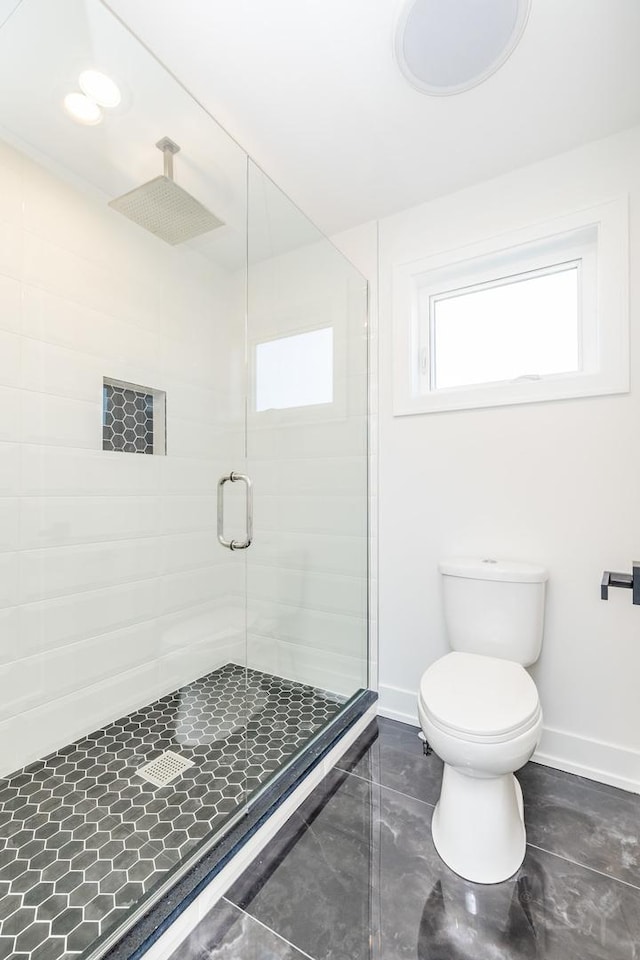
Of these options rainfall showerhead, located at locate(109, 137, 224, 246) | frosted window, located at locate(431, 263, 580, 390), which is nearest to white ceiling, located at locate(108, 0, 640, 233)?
rainfall showerhead, located at locate(109, 137, 224, 246)

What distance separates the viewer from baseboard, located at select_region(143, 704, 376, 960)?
0.98 metres

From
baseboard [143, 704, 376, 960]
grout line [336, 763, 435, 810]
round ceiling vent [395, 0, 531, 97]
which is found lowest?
grout line [336, 763, 435, 810]

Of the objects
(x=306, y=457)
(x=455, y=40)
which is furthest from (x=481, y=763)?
(x=455, y=40)

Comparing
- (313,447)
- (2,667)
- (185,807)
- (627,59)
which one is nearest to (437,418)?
(313,447)

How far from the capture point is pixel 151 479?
207cm

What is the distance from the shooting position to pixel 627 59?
131 centimetres

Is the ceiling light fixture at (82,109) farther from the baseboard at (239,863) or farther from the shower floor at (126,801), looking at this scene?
the baseboard at (239,863)

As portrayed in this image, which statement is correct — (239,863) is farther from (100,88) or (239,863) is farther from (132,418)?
(100,88)

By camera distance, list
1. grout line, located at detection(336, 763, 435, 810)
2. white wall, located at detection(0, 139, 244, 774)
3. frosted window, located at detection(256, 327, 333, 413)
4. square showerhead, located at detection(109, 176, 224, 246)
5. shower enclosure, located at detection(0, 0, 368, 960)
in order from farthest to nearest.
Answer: frosted window, located at detection(256, 327, 333, 413) < square showerhead, located at detection(109, 176, 224, 246) < white wall, located at detection(0, 139, 244, 774) < grout line, located at detection(336, 763, 435, 810) < shower enclosure, located at detection(0, 0, 368, 960)

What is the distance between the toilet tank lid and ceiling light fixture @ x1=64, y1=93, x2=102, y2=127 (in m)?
1.98

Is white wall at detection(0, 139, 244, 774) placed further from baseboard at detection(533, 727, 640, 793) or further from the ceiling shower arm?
baseboard at detection(533, 727, 640, 793)

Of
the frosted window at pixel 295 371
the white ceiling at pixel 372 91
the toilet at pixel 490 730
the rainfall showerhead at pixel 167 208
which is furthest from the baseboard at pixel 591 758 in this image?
the rainfall showerhead at pixel 167 208

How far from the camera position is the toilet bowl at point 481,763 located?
1.15 meters

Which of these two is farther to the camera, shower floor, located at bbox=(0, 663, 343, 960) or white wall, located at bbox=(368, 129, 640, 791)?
white wall, located at bbox=(368, 129, 640, 791)
